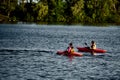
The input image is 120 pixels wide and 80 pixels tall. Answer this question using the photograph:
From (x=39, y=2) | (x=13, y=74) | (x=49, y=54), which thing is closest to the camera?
(x=13, y=74)

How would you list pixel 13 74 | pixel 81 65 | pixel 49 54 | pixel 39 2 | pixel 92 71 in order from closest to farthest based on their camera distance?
pixel 13 74
pixel 92 71
pixel 81 65
pixel 49 54
pixel 39 2

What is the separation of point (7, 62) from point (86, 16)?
14353cm

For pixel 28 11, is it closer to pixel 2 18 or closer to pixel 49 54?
pixel 2 18

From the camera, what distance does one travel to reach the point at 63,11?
194250 mm

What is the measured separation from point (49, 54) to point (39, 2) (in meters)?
127

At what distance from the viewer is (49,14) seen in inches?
7510

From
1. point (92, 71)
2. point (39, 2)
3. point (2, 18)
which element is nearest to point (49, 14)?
point (39, 2)

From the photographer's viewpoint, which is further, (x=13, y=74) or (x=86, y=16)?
(x=86, y=16)

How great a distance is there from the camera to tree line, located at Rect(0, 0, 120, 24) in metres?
189

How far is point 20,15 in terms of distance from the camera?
7569 inches

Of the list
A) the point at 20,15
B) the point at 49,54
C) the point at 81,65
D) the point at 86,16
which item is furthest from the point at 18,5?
the point at 81,65

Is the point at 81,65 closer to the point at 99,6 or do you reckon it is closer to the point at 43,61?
the point at 43,61

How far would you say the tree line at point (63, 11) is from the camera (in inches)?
7446

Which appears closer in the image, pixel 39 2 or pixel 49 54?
pixel 49 54
